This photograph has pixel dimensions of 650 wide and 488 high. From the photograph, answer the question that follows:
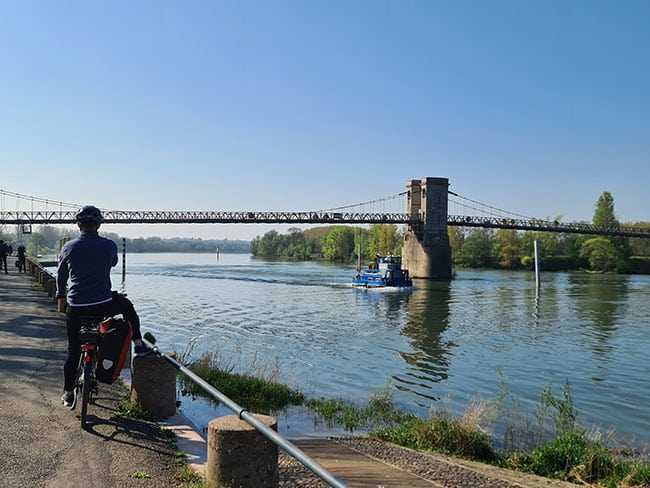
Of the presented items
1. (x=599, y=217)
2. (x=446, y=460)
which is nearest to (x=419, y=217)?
(x=599, y=217)

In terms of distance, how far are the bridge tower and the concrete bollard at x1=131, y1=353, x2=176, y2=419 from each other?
2903 inches

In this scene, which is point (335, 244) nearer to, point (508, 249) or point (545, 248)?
point (508, 249)

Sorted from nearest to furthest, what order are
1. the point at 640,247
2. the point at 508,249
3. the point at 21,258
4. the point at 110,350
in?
the point at 110,350 → the point at 21,258 → the point at 508,249 → the point at 640,247

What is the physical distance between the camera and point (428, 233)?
278ft

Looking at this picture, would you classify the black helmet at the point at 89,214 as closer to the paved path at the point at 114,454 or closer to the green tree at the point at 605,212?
the paved path at the point at 114,454

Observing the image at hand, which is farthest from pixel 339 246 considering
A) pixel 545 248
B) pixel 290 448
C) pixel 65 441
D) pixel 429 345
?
pixel 290 448

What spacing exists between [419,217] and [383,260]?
28.1 meters

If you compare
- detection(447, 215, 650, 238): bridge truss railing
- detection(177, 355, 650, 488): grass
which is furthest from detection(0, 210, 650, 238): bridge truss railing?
detection(177, 355, 650, 488): grass

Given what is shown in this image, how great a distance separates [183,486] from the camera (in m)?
4.59

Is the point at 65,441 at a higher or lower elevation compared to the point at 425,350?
higher

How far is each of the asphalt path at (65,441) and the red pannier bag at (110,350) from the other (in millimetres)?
630

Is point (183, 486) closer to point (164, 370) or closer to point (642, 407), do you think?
point (164, 370)

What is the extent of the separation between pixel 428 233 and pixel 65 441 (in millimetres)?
81175

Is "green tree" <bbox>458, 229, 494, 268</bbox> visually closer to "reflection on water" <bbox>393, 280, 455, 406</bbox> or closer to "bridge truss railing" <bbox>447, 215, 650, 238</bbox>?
"bridge truss railing" <bbox>447, 215, 650, 238</bbox>
